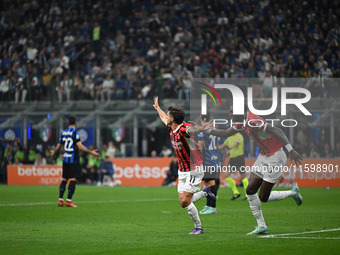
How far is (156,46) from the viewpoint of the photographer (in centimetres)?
3572

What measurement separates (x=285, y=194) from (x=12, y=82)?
75.8 feet

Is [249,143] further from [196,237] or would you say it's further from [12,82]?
[196,237]

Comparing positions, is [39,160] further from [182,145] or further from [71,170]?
[182,145]

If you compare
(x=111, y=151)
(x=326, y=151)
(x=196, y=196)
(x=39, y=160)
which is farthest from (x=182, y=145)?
(x=39, y=160)

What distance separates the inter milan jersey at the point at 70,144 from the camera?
61.9ft

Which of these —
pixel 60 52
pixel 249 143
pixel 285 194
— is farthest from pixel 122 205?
pixel 60 52

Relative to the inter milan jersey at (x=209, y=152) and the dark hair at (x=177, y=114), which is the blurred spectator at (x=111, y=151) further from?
the dark hair at (x=177, y=114)

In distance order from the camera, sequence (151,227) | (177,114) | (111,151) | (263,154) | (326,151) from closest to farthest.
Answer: (177,114) → (263,154) → (151,227) → (326,151) → (111,151)

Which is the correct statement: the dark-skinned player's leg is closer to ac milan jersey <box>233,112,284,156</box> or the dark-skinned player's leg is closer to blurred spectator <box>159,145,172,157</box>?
ac milan jersey <box>233,112,284,156</box>

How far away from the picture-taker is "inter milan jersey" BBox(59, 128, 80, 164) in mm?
18859

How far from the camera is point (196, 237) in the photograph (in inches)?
442

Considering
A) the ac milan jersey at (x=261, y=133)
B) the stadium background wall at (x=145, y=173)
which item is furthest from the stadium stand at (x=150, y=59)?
the ac milan jersey at (x=261, y=133)

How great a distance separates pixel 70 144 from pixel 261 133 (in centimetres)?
834

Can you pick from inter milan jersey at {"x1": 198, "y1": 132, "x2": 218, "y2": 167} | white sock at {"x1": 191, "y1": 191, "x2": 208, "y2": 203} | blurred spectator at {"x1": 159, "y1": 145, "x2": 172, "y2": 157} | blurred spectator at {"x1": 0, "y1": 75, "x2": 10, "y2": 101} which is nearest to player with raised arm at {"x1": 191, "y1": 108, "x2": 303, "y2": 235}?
white sock at {"x1": 191, "y1": 191, "x2": 208, "y2": 203}
